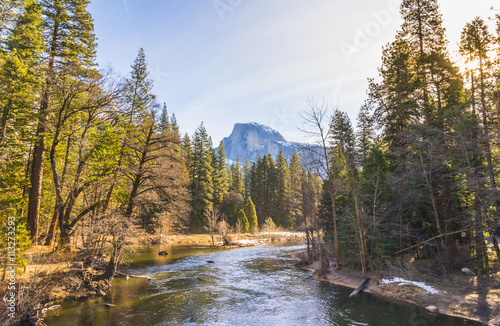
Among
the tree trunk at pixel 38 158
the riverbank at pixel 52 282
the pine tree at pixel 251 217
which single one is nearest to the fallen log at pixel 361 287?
the riverbank at pixel 52 282

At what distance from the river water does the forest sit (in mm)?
2908

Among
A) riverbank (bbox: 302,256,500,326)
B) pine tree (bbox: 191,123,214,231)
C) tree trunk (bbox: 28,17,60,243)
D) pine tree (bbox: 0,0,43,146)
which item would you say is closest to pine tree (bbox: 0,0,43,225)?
pine tree (bbox: 0,0,43,146)

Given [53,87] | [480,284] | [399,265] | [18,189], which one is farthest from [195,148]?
[480,284]

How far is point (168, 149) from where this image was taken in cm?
1839

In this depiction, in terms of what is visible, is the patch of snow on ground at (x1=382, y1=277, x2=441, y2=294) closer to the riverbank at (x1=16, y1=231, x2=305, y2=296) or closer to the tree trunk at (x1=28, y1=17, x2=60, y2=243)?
the riverbank at (x1=16, y1=231, x2=305, y2=296)

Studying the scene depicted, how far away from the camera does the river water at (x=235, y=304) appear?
1027cm

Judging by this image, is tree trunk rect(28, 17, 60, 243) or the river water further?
tree trunk rect(28, 17, 60, 243)

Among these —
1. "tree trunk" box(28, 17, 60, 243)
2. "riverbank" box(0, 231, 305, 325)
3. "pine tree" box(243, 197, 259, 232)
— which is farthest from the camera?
"pine tree" box(243, 197, 259, 232)

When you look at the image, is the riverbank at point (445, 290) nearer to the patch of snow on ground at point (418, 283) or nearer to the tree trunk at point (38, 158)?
the patch of snow on ground at point (418, 283)

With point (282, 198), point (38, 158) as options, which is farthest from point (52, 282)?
point (282, 198)

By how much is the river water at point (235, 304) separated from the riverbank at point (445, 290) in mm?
811

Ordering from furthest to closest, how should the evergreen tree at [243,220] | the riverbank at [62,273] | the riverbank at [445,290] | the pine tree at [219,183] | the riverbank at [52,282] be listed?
the pine tree at [219,183] < the evergreen tree at [243,220] < the riverbank at [445,290] < the riverbank at [62,273] < the riverbank at [52,282]

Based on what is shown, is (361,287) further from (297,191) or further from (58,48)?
(58,48)

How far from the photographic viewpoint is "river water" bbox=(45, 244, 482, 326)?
33.7 feet
